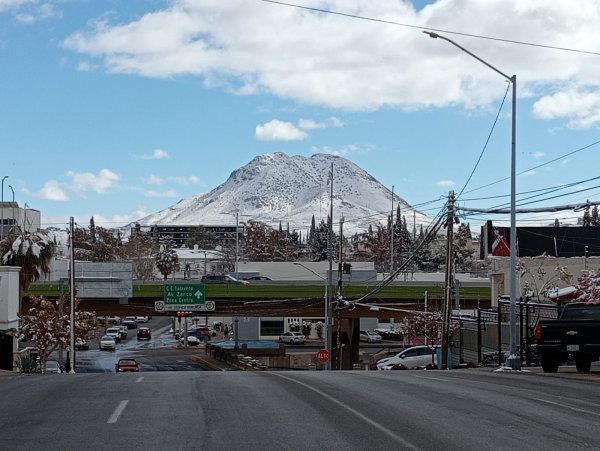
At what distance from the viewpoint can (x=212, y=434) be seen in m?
12.1

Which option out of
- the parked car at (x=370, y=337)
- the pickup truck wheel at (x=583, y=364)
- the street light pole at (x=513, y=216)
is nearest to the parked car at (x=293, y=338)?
the parked car at (x=370, y=337)

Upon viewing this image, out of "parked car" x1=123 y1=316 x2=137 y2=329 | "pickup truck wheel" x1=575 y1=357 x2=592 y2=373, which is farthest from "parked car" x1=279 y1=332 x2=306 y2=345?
"pickup truck wheel" x1=575 y1=357 x2=592 y2=373

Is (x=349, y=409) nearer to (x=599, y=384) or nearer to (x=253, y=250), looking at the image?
(x=599, y=384)

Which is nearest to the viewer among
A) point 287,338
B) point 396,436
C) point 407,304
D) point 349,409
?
point 396,436

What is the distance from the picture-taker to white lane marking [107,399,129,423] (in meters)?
13.6

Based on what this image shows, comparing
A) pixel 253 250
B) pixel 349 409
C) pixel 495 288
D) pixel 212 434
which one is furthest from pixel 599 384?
pixel 253 250

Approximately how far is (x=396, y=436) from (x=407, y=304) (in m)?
60.6

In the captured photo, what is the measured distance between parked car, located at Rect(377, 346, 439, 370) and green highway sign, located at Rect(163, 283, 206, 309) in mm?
23343

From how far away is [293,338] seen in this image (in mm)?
101062

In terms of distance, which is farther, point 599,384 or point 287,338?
point 287,338

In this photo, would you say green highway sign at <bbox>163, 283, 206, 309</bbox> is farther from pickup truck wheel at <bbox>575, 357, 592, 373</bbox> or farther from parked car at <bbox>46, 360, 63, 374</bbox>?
pickup truck wheel at <bbox>575, 357, 592, 373</bbox>

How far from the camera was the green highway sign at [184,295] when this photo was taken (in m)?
67.7

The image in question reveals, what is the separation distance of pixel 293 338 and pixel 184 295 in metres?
35.0

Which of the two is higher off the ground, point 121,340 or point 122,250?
point 122,250
